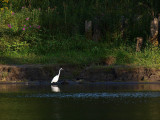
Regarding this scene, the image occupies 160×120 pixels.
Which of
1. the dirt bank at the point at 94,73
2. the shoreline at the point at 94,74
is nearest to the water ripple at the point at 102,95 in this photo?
the shoreline at the point at 94,74

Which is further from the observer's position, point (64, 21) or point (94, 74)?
point (64, 21)

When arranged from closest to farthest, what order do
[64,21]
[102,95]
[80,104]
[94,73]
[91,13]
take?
[80,104], [102,95], [94,73], [64,21], [91,13]

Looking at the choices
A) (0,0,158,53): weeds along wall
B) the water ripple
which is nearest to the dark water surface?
the water ripple

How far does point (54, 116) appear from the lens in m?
10.4

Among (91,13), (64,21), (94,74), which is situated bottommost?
(94,74)

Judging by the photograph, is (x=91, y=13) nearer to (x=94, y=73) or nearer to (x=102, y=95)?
(x=94, y=73)

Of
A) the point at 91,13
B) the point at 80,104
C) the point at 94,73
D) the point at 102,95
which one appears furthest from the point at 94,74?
the point at 80,104

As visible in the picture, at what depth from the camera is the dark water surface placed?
34.4 ft

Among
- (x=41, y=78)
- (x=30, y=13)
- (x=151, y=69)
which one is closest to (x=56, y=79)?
(x=41, y=78)

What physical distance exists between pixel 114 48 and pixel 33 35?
4343mm

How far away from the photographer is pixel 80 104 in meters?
13.0

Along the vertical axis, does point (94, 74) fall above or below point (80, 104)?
above

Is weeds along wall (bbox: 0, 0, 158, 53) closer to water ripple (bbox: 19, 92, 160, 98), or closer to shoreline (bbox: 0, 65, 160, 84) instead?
shoreline (bbox: 0, 65, 160, 84)

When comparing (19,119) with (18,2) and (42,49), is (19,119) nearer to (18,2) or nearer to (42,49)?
(42,49)
